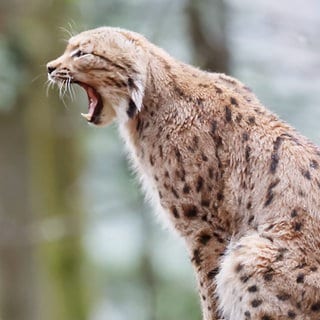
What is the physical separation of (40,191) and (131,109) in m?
6.25

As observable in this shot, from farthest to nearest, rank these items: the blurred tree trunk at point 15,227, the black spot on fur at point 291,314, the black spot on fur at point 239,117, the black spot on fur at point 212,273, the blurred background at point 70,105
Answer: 1. the blurred tree trunk at point 15,227
2. the blurred background at point 70,105
3. the black spot on fur at point 239,117
4. the black spot on fur at point 212,273
5. the black spot on fur at point 291,314

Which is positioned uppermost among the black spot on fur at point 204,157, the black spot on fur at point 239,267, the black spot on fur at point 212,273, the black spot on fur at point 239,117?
the black spot on fur at point 239,117

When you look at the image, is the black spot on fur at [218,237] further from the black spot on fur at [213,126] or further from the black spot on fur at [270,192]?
the black spot on fur at [213,126]

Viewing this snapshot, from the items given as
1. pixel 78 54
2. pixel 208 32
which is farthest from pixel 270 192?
pixel 208 32

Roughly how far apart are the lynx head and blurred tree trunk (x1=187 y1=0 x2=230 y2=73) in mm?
3810

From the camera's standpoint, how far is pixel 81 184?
13.5 metres

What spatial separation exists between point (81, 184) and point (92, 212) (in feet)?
1.56

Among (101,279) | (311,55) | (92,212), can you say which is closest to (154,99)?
(311,55)

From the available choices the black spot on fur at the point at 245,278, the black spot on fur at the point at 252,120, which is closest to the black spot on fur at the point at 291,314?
the black spot on fur at the point at 245,278

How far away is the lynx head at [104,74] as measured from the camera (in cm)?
705

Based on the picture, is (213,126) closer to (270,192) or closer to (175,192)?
(175,192)

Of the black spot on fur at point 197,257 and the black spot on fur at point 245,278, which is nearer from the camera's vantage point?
the black spot on fur at point 245,278

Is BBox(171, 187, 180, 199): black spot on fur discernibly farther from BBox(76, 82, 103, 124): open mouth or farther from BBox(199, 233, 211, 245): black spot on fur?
BBox(76, 82, 103, 124): open mouth

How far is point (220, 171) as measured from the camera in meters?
7.06
